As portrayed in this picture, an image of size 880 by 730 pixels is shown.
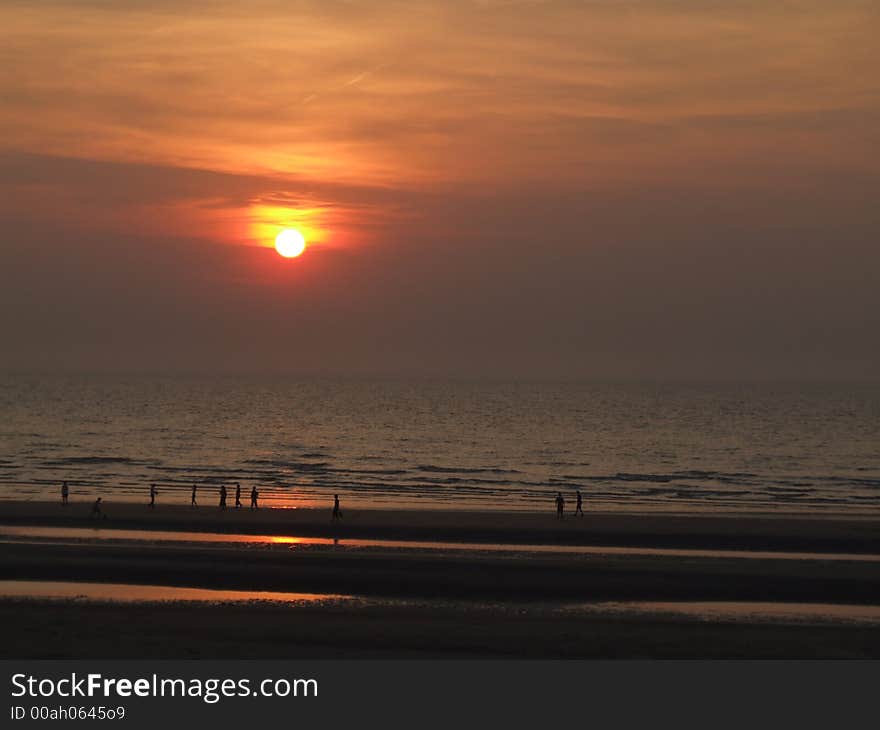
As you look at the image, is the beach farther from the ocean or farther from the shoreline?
the ocean

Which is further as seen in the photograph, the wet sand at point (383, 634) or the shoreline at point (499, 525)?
the shoreline at point (499, 525)

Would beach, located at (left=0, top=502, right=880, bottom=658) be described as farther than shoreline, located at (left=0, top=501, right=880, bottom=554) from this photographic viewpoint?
No

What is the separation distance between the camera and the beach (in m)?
Result: 28.5

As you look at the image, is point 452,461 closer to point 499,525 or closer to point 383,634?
point 499,525

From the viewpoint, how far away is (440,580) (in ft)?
123

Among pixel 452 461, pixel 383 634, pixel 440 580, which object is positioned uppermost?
pixel 452 461

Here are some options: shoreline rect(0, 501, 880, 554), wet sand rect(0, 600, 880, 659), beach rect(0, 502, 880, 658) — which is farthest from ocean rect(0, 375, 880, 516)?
wet sand rect(0, 600, 880, 659)

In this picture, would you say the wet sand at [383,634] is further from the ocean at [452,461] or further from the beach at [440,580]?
the ocean at [452,461]

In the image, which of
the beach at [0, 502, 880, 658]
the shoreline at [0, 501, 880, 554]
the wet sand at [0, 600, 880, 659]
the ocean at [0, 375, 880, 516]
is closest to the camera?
the wet sand at [0, 600, 880, 659]

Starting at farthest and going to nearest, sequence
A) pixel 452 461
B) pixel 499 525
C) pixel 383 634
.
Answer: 1. pixel 452 461
2. pixel 499 525
3. pixel 383 634

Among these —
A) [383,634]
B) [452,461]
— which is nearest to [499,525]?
[383,634]

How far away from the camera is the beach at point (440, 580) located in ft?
93.5

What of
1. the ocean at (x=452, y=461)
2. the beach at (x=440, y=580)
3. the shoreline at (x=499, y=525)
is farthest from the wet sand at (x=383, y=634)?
the ocean at (x=452, y=461)

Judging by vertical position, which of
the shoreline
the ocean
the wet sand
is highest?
the ocean
